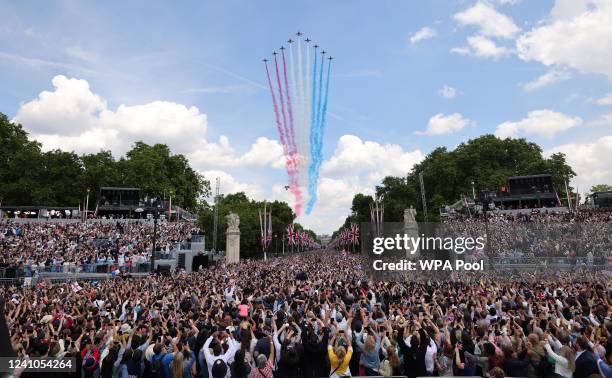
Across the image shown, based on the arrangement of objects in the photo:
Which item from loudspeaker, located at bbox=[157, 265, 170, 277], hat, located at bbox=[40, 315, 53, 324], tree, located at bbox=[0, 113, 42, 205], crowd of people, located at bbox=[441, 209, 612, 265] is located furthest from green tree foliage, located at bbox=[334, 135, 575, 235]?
hat, located at bbox=[40, 315, 53, 324]

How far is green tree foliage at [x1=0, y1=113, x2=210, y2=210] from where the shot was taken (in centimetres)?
5881

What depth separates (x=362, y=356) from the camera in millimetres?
8062

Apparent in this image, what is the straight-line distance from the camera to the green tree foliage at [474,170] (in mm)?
68375

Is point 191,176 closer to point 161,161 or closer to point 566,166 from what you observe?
point 161,161

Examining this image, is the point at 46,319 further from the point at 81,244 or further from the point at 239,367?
the point at 81,244

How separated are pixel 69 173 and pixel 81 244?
33763 millimetres

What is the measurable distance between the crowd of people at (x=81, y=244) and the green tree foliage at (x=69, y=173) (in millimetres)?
19517

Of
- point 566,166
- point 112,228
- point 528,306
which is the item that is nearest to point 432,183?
point 566,166

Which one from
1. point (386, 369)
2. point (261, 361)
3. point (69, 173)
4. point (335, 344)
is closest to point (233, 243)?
point (335, 344)

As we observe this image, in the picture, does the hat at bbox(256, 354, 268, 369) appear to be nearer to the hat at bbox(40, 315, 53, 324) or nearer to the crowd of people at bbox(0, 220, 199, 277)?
the hat at bbox(40, 315, 53, 324)

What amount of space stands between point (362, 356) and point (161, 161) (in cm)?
7362

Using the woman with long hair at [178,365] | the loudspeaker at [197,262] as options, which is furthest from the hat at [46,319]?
the loudspeaker at [197,262]

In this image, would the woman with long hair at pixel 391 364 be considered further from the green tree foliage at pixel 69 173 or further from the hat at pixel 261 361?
the green tree foliage at pixel 69 173

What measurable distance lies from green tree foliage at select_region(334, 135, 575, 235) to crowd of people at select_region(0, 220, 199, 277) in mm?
41534
